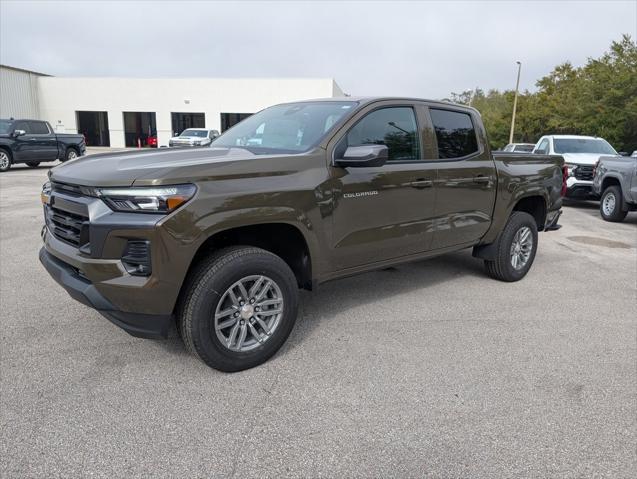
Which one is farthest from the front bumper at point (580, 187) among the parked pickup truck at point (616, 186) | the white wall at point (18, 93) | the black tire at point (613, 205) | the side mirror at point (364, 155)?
the white wall at point (18, 93)

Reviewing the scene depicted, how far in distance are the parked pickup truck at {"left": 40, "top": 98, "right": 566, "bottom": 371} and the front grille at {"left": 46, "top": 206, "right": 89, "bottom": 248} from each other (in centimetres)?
1

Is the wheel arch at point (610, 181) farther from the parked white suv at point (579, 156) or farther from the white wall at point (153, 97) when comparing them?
the white wall at point (153, 97)

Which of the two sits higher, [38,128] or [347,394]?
[38,128]

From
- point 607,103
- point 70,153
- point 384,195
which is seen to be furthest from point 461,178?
point 607,103

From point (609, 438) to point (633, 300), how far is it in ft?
10.00

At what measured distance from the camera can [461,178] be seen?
4.73m

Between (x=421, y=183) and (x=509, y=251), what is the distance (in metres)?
1.81

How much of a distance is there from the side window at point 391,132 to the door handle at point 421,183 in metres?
0.21

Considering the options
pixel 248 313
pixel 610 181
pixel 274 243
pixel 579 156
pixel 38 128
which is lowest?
pixel 248 313

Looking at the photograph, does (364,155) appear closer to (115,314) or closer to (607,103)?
(115,314)

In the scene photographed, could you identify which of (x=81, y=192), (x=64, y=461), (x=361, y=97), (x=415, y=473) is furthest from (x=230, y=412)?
(x=361, y=97)

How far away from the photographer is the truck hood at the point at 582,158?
40.9ft

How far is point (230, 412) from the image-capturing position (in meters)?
2.91

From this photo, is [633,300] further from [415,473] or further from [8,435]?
[8,435]
